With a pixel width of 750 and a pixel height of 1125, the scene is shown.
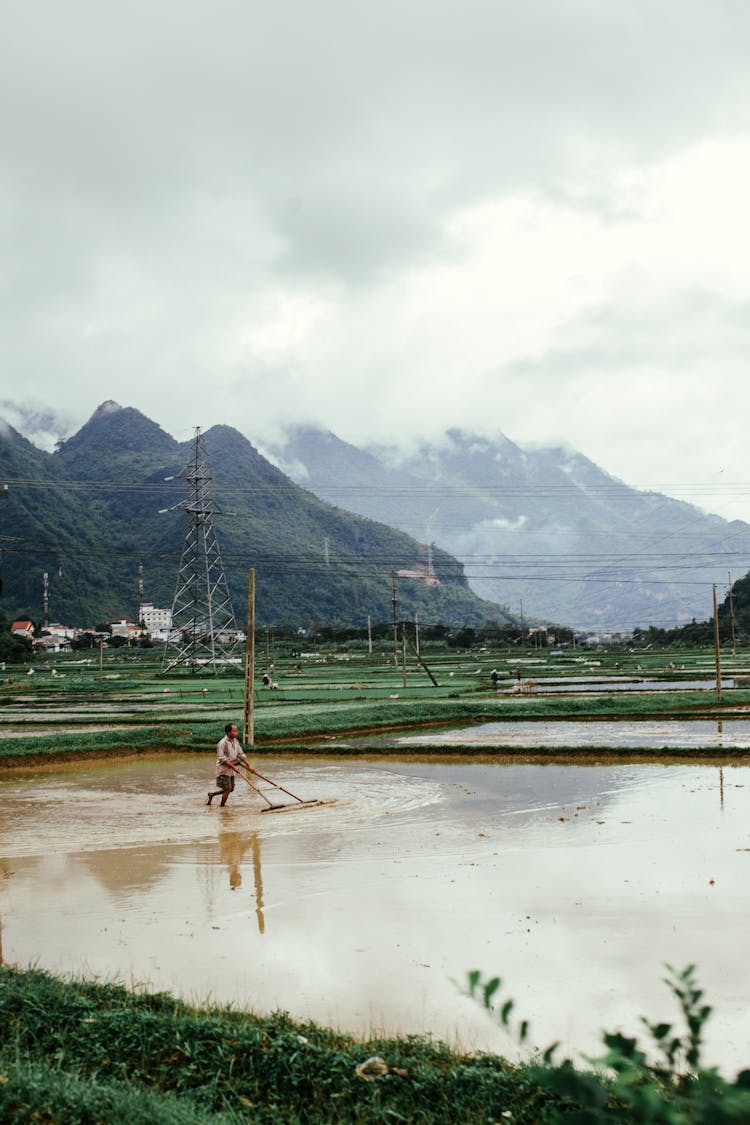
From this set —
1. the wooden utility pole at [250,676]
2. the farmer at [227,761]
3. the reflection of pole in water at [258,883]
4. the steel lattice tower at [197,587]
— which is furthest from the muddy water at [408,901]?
the steel lattice tower at [197,587]

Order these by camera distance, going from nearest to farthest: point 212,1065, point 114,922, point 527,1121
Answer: point 527,1121, point 212,1065, point 114,922

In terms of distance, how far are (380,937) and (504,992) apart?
2.06 m

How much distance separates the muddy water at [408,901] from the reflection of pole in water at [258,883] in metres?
0.04

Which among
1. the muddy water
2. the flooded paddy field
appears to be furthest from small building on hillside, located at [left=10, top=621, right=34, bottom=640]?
the muddy water

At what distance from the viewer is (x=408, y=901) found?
1096 cm

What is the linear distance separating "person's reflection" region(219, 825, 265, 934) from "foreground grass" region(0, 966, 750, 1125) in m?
3.46

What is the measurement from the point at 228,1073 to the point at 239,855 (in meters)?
8.25

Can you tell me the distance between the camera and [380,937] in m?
9.56

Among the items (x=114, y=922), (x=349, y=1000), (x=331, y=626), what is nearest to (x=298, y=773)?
(x=114, y=922)

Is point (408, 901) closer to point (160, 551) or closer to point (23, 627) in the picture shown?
point (23, 627)

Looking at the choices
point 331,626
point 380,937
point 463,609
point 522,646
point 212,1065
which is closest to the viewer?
point 212,1065

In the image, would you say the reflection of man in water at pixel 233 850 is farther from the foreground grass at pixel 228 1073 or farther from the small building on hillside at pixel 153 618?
the small building on hillside at pixel 153 618

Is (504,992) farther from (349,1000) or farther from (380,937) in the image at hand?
(380,937)

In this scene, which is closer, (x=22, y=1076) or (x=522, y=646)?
(x=22, y=1076)
